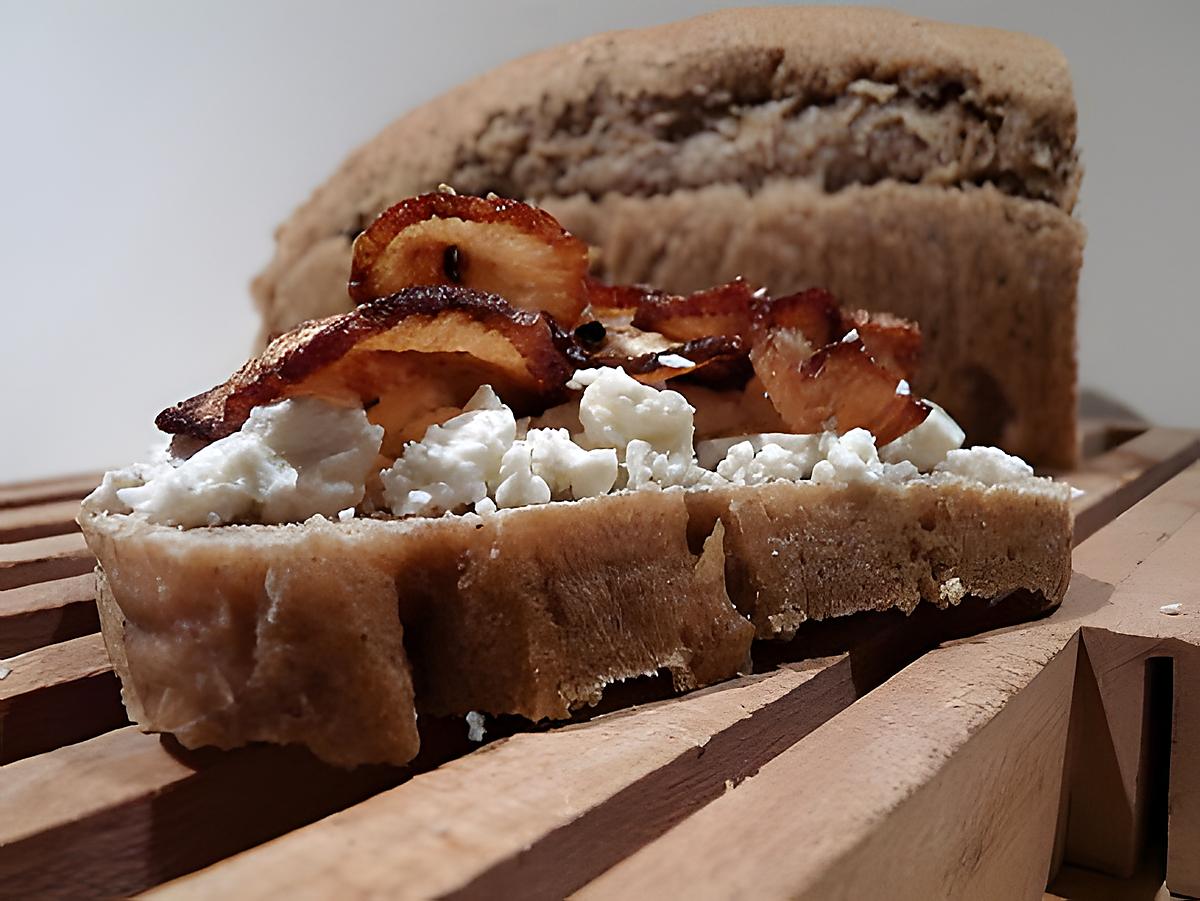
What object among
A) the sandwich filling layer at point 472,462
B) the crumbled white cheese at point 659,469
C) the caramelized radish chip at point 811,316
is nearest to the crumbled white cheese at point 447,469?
the sandwich filling layer at point 472,462

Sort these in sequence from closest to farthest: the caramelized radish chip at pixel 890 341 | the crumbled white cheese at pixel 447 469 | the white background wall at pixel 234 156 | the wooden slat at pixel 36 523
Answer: the crumbled white cheese at pixel 447 469, the caramelized radish chip at pixel 890 341, the wooden slat at pixel 36 523, the white background wall at pixel 234 156

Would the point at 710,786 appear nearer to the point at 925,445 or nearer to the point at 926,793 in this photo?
the point at 926,793

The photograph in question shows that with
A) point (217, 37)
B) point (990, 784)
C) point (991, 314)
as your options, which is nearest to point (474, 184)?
point (991, 314)

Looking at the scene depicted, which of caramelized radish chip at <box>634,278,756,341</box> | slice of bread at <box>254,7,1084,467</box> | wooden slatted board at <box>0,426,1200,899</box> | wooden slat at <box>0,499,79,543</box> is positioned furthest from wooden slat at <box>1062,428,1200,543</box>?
wooden slat at <box>0,499,79,543</box>

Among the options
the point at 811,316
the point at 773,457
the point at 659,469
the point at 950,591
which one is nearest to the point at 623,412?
the point at 659,469

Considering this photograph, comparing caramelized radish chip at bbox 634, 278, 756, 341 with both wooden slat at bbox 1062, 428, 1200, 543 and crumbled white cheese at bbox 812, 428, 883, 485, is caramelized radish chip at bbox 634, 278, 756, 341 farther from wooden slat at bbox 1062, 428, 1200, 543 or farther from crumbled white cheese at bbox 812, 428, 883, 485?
wooden slat at bbox 1062, 428, 1200, 543

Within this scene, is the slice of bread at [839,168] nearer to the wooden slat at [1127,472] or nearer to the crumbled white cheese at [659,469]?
the wooden slat at [1127,472]

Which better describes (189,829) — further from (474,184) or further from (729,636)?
(474,184)
